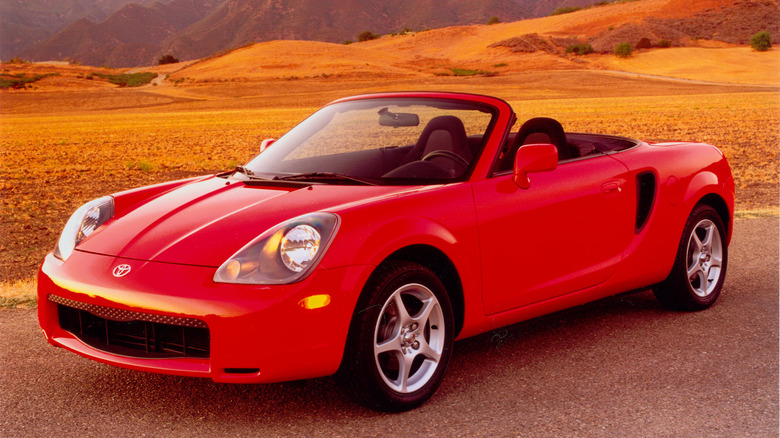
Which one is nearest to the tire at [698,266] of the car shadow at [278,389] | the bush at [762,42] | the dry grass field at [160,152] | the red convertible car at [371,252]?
the red convertible car at [371,252]

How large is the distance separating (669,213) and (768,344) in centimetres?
95

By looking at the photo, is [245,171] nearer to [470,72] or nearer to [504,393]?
[504,393]

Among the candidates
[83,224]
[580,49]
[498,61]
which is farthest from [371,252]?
[580,49]

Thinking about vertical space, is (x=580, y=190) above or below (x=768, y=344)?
above

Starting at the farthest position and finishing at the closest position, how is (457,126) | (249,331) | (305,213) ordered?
(457,126) < (305,213) < (249,331)

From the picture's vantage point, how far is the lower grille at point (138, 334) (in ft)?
11.2

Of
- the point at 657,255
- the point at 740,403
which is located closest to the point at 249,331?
the point at 740,403

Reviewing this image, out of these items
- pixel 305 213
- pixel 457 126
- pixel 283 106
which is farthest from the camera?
pixel 283 106

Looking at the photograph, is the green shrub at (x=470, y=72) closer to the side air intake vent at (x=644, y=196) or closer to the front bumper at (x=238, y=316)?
the side air intake vent at (x=644, y=196)

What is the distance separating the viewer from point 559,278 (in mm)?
4527

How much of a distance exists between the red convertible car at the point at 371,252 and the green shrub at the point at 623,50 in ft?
317

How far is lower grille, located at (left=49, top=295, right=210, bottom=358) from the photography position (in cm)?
342

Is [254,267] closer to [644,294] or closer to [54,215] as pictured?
[644,294]

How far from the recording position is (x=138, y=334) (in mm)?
3537
